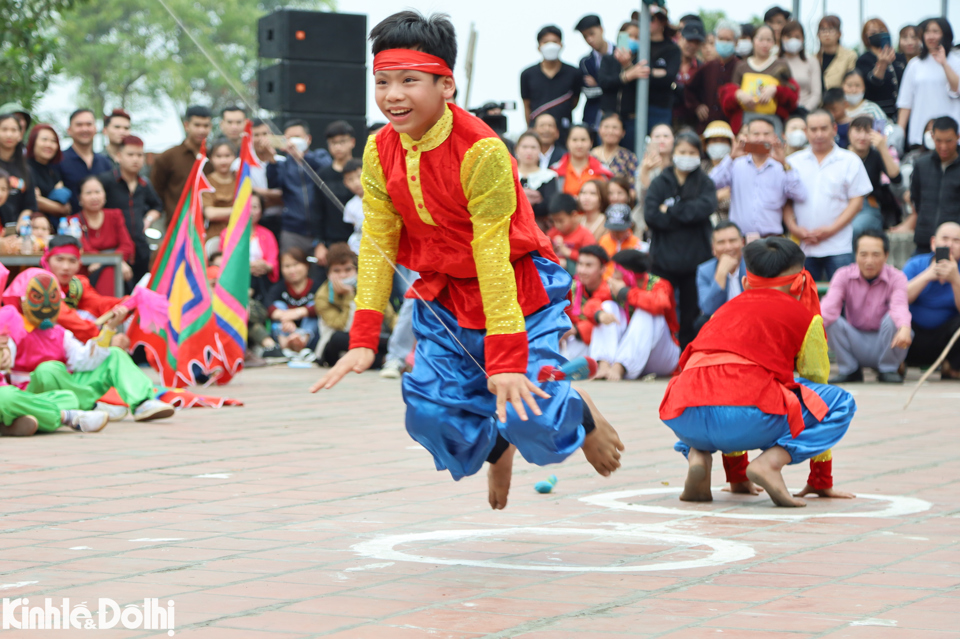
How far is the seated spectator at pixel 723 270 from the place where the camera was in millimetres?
10352

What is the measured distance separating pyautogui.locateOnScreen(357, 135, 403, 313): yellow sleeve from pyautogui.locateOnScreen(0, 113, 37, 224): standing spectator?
22.2 ft

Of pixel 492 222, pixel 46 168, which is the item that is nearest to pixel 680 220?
pixel 46 168

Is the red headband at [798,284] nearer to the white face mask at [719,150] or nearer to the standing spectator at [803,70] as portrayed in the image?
the white face mask at [719,150]

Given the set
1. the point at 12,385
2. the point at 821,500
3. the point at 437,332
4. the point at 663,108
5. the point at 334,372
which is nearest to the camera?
the point at 334,372

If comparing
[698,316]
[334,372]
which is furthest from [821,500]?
[698,316]

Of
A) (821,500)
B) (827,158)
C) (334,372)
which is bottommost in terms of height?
(821,500)

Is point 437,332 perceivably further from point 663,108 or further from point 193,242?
point 663,108

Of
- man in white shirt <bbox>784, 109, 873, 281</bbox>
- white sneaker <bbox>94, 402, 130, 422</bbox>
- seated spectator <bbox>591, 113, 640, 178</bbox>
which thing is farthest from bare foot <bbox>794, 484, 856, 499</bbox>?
seated spectator <bbox>591, 113, 640, 178</bbox>

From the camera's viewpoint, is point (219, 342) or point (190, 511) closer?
point (190, 511)

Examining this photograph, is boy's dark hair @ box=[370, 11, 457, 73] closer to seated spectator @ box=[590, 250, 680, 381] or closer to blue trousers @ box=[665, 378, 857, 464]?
blue trousers @ box=[665, 378, 857, 464]

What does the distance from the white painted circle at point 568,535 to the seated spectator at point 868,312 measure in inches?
243

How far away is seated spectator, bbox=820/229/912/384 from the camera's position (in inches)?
400

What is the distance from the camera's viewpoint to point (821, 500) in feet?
17.4

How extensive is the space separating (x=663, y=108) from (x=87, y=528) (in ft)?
30.4
